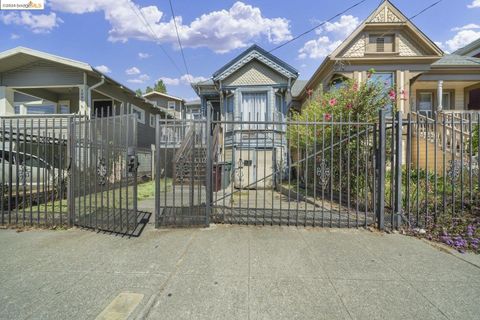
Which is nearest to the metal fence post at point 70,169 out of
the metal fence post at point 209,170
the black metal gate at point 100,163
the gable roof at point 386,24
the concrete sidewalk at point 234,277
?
the black metal gate at point 100,163

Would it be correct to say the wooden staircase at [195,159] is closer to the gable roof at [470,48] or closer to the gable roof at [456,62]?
the gable roof at [456,62]

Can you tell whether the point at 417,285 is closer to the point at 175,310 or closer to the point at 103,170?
the point at 175,310

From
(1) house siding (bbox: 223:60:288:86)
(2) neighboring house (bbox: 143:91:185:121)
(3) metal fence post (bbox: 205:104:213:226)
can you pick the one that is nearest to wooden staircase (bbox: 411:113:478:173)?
(3) metal fence post (bbox: 205:104:213:226)

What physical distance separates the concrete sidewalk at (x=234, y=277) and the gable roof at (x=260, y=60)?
354 inches

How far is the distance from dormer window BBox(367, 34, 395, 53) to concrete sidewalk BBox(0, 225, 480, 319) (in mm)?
11003

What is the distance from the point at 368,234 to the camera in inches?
182

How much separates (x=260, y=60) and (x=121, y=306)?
1133cm

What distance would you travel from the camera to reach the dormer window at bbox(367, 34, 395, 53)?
1227 centimetres

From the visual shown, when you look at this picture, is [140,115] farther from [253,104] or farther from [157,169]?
[157,169]

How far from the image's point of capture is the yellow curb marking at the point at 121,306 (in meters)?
2.40

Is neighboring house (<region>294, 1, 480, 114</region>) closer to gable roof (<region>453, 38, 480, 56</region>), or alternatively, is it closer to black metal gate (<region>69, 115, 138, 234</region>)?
gable roof (<region>453, 38, 480, 56</region>)

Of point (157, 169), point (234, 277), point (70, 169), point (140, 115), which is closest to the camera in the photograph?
point (234, 277)

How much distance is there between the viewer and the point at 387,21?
12.1m

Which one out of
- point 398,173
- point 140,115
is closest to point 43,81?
point 140,115
